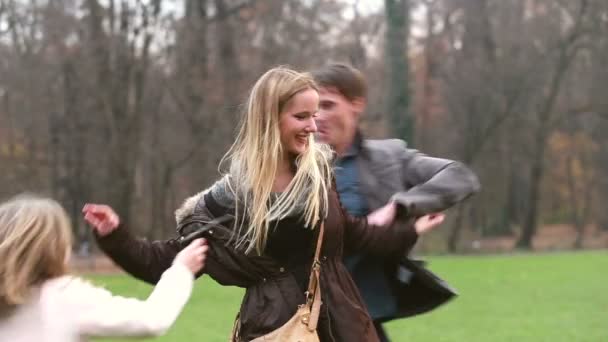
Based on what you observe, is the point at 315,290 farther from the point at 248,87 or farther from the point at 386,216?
the point at 248,87

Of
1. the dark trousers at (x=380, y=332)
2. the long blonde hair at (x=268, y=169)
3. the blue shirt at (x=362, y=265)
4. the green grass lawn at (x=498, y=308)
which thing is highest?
Answer: the long blonde hair at (x=268, y=169)

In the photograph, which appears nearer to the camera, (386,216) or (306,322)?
(306,322)

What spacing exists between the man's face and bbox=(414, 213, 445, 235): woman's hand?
0.61 m

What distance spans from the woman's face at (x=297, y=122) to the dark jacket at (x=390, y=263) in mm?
656

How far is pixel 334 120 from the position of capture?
12.8 ft

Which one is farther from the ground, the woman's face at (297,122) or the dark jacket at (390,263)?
the woman's face at (297,122)

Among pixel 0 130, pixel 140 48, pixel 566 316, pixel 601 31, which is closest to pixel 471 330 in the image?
pixel 566 316

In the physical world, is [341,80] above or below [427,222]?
above

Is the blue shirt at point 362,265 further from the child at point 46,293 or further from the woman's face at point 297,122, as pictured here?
the child at point 46,293

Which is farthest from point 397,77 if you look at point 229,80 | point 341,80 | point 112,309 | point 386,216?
point 112,309

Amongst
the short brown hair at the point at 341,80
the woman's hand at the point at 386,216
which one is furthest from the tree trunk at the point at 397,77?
the woman's hand at the point at 386,216

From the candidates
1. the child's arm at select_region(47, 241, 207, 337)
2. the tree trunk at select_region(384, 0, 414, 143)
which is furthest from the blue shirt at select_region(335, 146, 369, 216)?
the tree trunk at select_region(384, 0, 414, 143)

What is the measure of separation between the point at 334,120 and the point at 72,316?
4.84 feet

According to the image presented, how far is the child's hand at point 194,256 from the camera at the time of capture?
10.3 ft
